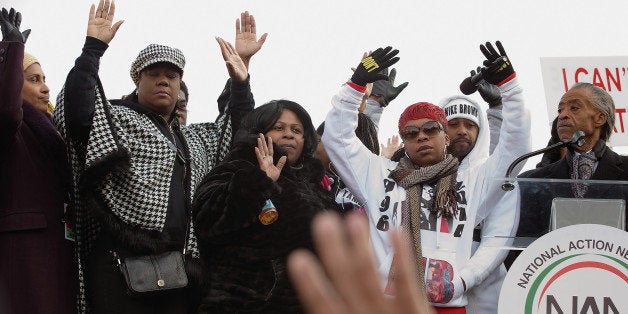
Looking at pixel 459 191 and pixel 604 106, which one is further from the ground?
pixel 604 106

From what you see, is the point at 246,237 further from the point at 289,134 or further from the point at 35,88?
the point at 35,88

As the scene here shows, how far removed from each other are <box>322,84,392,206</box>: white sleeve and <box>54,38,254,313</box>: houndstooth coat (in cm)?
74

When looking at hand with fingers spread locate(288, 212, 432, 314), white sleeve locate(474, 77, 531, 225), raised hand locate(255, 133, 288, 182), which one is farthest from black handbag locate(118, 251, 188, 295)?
hand with fingers spread locate(288, 212, 432, 314)

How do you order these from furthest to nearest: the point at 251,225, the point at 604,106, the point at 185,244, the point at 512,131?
1. the point at 604,106
2. the point at 512,131
3. the point at 185,244
4. the point at 251,225

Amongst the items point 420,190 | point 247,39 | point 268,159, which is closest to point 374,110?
point 247,39

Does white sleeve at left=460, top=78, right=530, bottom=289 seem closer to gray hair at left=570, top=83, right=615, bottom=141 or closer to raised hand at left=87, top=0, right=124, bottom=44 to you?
gray hair at left=570, top=83, right=615, bottom=141

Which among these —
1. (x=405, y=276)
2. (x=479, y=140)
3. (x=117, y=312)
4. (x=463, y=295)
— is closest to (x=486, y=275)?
(x=463, y=295)

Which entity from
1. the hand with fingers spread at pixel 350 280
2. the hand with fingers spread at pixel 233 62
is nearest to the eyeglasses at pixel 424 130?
the hand with fingers spread at pixel 233 62

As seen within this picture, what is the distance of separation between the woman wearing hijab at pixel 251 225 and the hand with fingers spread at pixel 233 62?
16.6 inches

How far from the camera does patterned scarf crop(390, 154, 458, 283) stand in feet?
13.3

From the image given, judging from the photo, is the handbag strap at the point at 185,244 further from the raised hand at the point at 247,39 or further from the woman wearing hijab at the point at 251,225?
the raised hand at the point at 247,39

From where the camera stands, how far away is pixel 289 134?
4.30 metres

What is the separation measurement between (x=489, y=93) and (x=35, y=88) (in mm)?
2656

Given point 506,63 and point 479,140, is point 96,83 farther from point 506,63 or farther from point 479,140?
point 479,140
